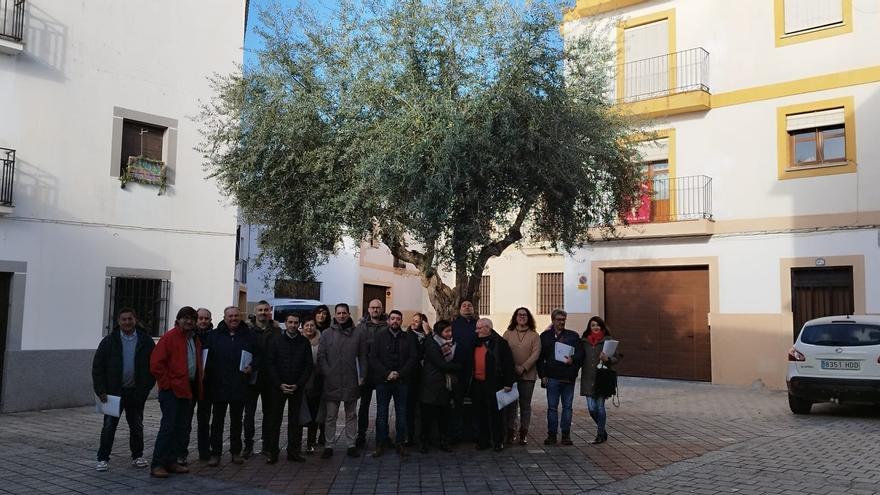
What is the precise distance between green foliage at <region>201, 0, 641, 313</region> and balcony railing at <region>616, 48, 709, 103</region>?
8.91 meters

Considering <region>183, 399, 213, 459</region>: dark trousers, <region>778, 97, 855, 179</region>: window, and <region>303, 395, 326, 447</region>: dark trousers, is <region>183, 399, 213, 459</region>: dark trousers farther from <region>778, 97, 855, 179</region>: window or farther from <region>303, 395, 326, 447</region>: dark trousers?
<region>778, 97, 855, 179</region>: window

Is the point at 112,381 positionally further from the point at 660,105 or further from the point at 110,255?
the point at 660,105

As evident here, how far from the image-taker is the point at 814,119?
667 inches

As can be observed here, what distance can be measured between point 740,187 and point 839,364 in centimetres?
682

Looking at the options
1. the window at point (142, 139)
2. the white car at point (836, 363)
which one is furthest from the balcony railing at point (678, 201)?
the window at point (142, 139)

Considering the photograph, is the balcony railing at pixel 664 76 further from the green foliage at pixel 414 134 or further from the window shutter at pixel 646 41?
the green foliage at pixel 414 134

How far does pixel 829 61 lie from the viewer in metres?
16.8

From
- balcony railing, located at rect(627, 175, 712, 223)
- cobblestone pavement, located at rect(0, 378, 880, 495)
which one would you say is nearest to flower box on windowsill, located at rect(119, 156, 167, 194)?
cobblestone pavement, located at rect(0, 378, 880, 495)

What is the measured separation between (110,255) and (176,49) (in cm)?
427

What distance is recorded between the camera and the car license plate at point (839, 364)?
11.8 meters

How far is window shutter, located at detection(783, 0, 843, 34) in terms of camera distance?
16797 millimetres

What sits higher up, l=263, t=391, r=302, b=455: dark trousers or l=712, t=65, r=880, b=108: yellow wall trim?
l=712, t=65, r=880, b=108: yellow wall trim

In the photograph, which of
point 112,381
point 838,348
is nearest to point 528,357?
point 112,381

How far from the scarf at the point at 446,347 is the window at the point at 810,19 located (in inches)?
496
